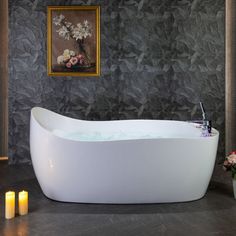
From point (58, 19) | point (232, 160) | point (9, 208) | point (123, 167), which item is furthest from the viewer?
point (58, 19)

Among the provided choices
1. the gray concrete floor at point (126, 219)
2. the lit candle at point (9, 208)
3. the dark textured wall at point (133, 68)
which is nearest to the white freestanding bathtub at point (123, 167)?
the gray concrete floor at point (126, 219)

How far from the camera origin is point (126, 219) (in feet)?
7.50

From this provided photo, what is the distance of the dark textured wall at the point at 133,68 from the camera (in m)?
4.01

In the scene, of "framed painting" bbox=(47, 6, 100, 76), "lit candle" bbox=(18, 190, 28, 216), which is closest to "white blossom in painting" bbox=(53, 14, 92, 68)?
"framed painting" bbox=(47, 6, 100, 76)

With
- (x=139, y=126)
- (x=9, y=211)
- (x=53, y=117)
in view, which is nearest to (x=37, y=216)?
(x=9, y=211)

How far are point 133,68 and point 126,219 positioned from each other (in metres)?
2.29

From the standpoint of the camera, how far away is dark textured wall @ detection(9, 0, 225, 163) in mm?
4012

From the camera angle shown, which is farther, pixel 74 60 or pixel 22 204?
pixel 74 60

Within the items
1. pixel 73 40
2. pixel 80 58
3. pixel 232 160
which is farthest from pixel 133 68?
pixel 232 160

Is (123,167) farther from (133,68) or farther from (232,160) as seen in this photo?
(133,68)

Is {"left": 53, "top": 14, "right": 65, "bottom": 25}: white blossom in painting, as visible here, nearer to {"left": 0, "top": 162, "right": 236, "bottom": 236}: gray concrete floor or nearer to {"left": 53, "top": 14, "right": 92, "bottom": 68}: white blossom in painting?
{"left": 53, "top": 14, "right": 92, "bottom": 68}: white blossom in painting

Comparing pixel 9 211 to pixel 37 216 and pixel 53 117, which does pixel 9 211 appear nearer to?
pixel 37 216

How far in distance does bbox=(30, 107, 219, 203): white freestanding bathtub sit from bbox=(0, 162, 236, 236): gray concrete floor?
94 millimetres

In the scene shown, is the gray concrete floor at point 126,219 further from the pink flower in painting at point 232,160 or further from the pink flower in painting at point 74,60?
the pink flower in painting at point 74,60
